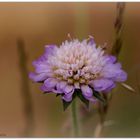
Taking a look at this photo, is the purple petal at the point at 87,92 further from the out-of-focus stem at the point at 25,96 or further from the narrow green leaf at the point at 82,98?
the out-of-focus stem at the point at 25,96

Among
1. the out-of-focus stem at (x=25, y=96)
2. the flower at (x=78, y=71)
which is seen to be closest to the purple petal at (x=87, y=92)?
the flower at (x=78, y=71)

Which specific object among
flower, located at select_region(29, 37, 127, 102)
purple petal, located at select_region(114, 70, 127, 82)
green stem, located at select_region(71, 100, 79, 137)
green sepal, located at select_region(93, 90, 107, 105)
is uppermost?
flower, located at select_region(29, 37, 127, 102)

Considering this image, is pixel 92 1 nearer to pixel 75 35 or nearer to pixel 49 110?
pixel 75 35

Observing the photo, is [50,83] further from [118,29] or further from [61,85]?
[118,29]

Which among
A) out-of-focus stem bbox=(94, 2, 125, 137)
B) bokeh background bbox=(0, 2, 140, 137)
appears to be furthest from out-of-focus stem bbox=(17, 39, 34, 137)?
out-of-focus stem bbox=(94, 2, 125, 137)

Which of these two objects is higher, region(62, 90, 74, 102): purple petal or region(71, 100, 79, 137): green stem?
region(62, 90, 74, 102): purple petal

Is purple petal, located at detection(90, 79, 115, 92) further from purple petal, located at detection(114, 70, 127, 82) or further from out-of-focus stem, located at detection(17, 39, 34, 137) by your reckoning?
out-of-focus stem, located at detection(17, 39, 34, 137)

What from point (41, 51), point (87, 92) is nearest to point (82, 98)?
point (87, 92)
